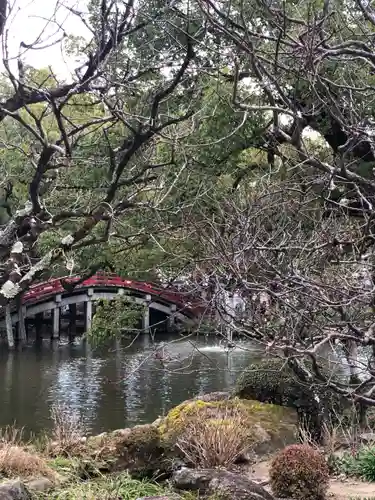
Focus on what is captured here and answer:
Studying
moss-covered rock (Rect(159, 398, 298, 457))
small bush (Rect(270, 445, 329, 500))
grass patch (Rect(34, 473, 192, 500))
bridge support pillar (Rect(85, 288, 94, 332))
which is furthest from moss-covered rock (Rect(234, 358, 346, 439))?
bridge support pillar (Rect(85, 288, 94, 332))

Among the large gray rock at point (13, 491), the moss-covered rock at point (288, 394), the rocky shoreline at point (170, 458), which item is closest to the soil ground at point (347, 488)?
the rocky shoreline at point (170, 458)

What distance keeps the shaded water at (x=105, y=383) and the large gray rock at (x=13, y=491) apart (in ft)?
18.0

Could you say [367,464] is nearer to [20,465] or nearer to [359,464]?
[359,464]

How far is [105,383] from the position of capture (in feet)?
61.7

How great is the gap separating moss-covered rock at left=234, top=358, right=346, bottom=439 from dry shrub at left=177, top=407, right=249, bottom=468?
5.33 ft

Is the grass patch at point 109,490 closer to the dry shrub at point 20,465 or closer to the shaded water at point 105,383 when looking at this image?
the dry shrub at point 20,465

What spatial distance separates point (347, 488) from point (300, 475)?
0.86 meters

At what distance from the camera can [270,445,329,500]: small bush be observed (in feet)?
21.6

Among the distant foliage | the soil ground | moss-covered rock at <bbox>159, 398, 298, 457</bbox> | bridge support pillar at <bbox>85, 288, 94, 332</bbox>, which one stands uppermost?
bridge support pillar at <bbox>85, 288, 94, 332</bbox>

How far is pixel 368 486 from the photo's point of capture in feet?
23.4

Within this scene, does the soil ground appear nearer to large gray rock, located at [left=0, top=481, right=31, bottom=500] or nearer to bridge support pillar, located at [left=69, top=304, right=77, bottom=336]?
large gray rock, located at [left=0, top=481, right=31, bottom=500]

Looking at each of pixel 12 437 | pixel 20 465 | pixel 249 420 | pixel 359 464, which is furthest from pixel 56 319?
pixel 359 464

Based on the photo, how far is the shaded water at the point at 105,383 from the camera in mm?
14898

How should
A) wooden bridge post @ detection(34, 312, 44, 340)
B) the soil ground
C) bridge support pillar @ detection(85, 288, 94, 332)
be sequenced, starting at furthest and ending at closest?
1. wooden bridge post @ detection(34, 312, 44, 340)
2. bridge support pillar @ detection(85, 288, 94, 332)
3. the soil ground
